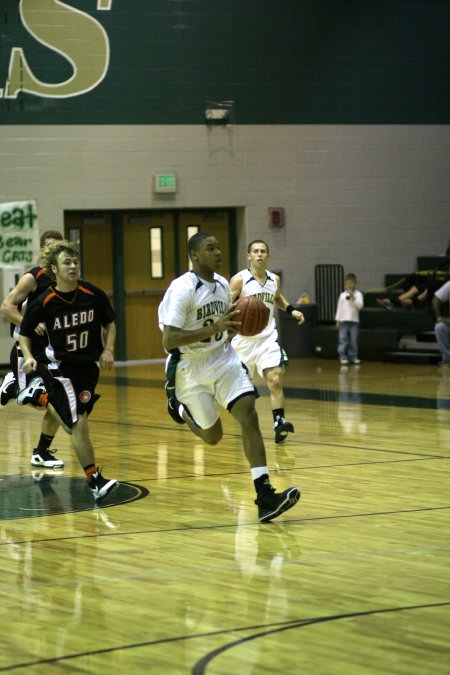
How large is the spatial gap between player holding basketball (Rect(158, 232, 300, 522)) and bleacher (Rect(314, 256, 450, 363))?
12050 mm

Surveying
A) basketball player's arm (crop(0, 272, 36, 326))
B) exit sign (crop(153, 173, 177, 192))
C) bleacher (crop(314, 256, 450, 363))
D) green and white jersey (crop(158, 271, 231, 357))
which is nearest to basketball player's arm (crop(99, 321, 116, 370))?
green and white jersey (crop(158, 271, 231, 357))

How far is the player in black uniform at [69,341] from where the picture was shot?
26.6 feet

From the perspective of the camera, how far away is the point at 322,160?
2116 centimetres

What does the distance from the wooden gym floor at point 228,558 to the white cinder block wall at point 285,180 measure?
857cm

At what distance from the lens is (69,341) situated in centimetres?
823

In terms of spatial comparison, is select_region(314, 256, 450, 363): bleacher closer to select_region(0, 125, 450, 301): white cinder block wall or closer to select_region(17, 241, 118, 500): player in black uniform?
select_region(0, 125, 450, 301): white cinder block wall

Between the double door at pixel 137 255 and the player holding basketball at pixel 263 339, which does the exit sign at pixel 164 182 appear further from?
the player holding basketball at pixel 263 339

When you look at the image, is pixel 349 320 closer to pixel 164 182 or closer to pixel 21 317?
pixel 164 182

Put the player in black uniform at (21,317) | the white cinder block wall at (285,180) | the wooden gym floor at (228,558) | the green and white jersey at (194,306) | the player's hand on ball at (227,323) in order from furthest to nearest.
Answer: the white cinder block wall at (285,180) → the player in black uniform at (21,317) → the green and white jersey at (194,306) → the player's hand on ball at (227,323) → the wooden gym floor at (228,558)

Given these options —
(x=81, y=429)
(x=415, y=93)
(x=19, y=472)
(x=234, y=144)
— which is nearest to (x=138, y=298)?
(x=234, y=144)

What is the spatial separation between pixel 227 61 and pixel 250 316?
13.7m

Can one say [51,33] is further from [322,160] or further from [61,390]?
[61,390]

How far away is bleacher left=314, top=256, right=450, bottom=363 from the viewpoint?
19.7 m

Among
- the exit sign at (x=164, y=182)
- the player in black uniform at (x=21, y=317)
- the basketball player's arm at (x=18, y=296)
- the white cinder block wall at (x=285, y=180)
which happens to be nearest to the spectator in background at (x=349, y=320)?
the white cinder block wall at (x=285, y=180)
